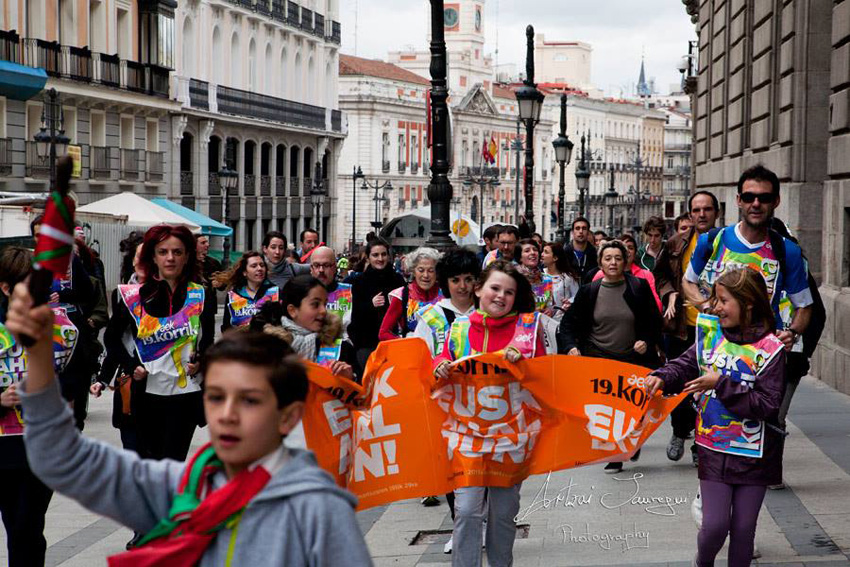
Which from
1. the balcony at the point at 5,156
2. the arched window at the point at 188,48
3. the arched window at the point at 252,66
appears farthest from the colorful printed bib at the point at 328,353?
the arched window at the point at 252,66

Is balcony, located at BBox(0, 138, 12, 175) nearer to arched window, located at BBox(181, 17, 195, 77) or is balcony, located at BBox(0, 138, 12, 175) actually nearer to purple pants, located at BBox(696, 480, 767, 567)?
arched window, located at BBox(181, 17, 195, 77)

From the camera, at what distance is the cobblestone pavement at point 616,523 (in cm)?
737

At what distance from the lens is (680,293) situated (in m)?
10.3

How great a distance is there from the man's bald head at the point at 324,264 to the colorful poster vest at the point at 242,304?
1.28 feet

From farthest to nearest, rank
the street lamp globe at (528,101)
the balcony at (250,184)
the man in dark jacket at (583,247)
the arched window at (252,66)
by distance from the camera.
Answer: the balcony at (250,184)
the arched window at (252,66)
the street lamp globe at (528,101)
the man in dark jacket at (583,247)

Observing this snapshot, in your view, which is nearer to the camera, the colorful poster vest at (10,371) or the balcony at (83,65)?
the colorful poster vest at (10,371)

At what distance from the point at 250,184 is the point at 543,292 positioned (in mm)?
49333

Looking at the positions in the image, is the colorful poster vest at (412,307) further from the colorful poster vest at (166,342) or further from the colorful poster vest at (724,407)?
the colorful poster vest at (724,407)

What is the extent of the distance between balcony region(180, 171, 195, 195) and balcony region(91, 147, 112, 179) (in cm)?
833

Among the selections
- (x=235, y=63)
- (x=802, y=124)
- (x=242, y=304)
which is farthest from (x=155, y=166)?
(x=242, y=304)

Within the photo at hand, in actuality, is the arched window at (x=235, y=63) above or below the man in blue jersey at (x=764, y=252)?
above

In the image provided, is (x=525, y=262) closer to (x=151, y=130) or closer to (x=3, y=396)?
(x=3, y=396)

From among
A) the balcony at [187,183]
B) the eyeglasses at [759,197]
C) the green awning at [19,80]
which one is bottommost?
the eyeglasses at [759,197]

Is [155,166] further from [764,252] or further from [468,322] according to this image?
[468,322]
